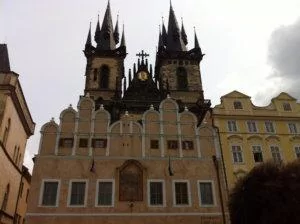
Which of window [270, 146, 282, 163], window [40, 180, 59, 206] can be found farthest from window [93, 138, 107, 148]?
window [270, 146, 282, 163]

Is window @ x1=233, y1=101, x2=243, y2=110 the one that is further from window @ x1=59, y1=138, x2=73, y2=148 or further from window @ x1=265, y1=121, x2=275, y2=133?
window @ x1=59, y1=138, x2=73, y2=148

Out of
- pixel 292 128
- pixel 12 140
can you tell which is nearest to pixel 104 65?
pixel 12 140

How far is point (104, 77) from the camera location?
39156mm

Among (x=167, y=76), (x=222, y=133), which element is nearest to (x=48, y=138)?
(x=222, y=133)

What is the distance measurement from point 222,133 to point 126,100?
390 inches

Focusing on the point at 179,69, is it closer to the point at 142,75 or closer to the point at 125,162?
the point at 142,75

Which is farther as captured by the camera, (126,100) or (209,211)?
(126,100)

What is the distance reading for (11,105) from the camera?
2200 cm

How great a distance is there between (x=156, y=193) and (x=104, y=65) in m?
23.8

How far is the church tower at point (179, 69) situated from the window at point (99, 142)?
52.0ft

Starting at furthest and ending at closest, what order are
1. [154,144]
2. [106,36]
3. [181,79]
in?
[106,36] → [181,79] → [154,144]

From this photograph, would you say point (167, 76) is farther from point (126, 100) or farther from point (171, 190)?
point (171, 190)

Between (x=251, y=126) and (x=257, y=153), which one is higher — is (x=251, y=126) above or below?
above

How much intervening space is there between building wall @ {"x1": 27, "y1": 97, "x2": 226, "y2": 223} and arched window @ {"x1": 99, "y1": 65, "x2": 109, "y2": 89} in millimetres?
16803
